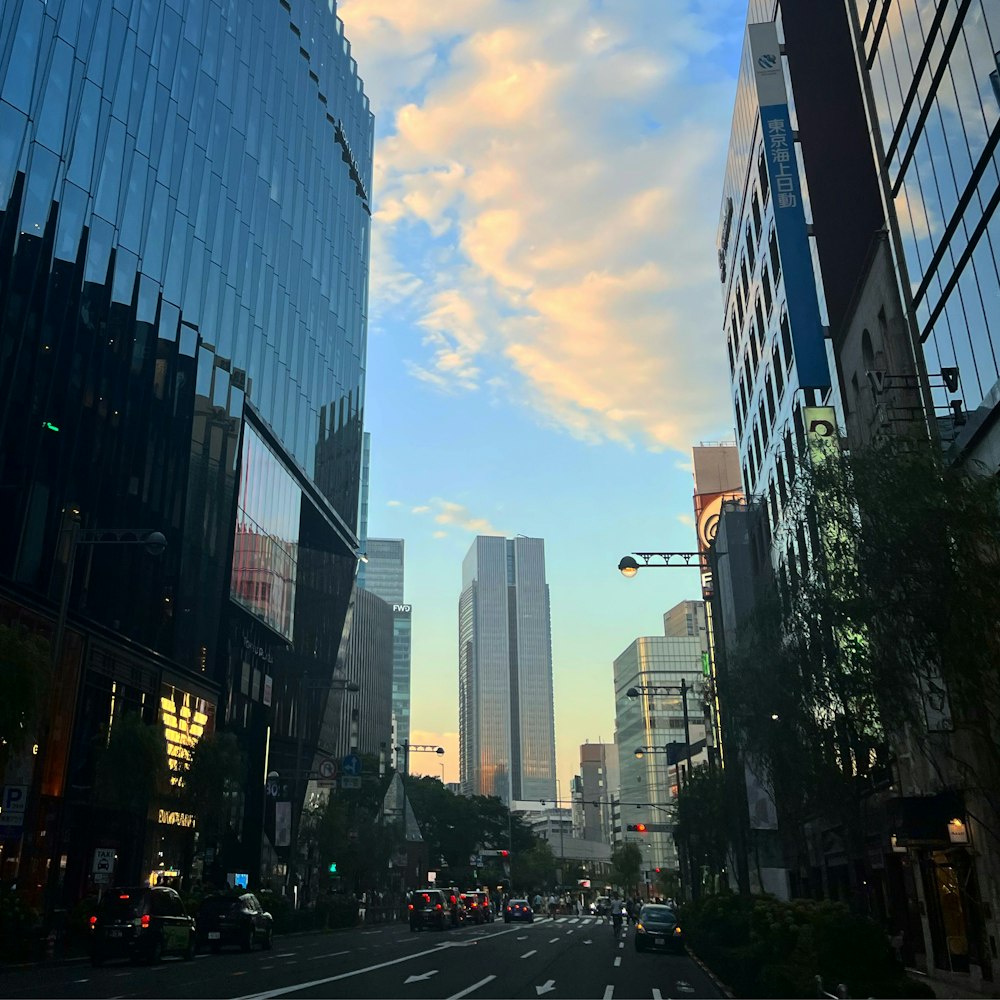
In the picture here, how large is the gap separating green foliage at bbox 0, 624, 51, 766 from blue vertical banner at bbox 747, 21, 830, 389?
29.7 metres

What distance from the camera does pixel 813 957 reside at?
1830cm

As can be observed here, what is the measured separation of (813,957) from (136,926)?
18.0 m

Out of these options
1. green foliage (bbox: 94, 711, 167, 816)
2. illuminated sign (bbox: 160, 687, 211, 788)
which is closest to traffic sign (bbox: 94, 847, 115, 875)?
green foliage (bbox: 94, 711, 167, 816)

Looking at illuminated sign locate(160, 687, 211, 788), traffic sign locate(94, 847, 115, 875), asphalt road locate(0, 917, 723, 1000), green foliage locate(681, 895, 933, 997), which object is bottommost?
asphalt road locate(0, 917, 723, 1000)

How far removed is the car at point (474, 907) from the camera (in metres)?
64.1

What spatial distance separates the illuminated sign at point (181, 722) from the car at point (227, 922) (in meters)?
15.9

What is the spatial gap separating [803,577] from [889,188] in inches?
609

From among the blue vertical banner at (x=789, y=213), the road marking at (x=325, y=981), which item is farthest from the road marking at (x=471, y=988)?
the blue vertical banner at (x=789, y=213)

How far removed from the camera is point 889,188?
3047 cm

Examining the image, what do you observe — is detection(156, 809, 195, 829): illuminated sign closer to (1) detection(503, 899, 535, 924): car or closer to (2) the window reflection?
(2) the window reflection

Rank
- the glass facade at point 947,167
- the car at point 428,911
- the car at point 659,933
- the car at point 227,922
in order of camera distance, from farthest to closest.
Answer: the car at point 428,911
the car at point 659,933
the car at point 227,922
the glass facade at point 947,167

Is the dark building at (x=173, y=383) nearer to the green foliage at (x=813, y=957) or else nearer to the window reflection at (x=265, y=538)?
the window reflection at (x=265, y=538)

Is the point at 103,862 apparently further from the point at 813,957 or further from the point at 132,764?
the point at 813,957

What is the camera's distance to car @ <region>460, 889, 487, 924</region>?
64.1 metres
